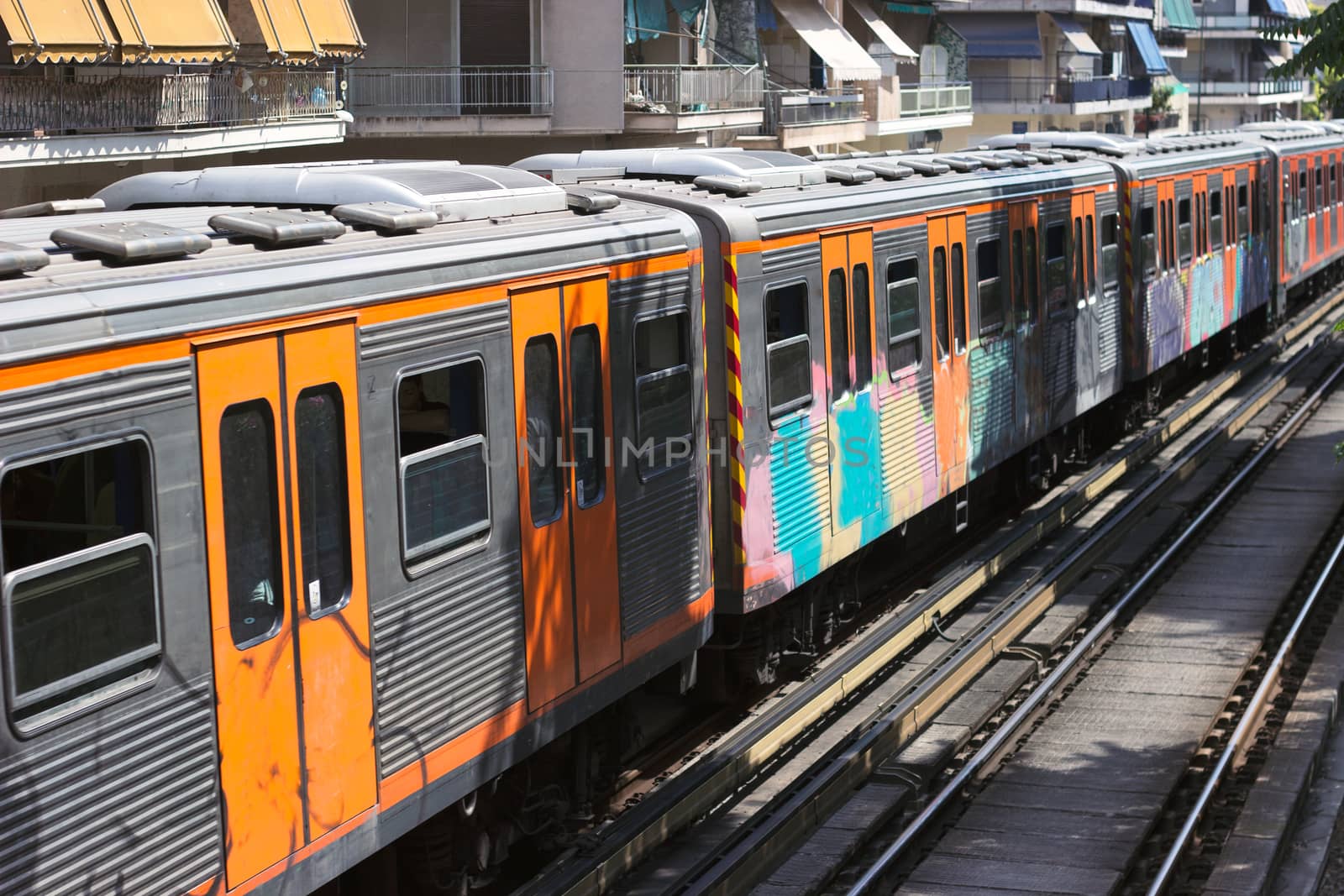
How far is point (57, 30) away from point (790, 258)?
31.6 ft

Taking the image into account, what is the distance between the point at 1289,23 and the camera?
17.1m

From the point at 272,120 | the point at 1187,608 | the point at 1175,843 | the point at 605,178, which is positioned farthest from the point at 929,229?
the point at 272,120

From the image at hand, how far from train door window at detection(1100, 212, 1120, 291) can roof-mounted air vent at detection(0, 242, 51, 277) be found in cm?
1439

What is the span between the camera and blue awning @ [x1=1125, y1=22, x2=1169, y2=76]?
6781 centimetres

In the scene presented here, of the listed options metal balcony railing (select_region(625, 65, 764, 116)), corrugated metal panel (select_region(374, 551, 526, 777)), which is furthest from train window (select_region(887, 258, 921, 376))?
metal balcony railing (select_region(625, 65, 764, 116))

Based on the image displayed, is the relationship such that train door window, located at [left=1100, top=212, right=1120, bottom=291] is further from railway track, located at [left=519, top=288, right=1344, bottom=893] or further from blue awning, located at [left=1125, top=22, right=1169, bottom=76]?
blue awning, located at [left=1125, top=22, right=1169, bottom=76]

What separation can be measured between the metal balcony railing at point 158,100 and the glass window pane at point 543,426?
453 inches

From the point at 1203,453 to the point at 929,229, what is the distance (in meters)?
8.70

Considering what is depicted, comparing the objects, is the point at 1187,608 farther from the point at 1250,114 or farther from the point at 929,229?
the point at 1250,114

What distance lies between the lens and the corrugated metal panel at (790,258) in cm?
1093

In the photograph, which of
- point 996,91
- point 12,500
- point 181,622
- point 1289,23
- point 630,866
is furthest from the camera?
point 996,91

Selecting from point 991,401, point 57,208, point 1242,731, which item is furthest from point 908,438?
point 57,208

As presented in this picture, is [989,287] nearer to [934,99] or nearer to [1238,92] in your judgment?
[934,99]

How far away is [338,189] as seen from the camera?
817 centimetres
